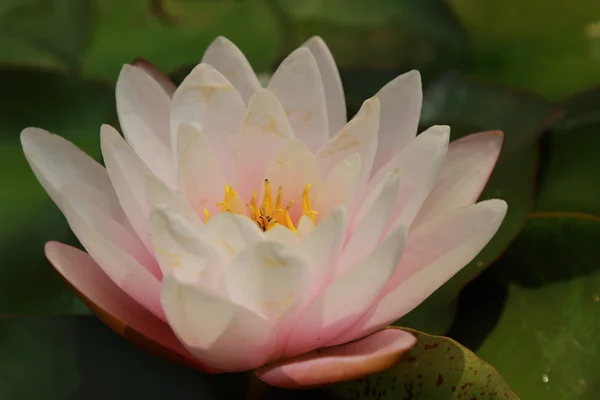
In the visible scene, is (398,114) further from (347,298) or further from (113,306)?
(113,306)

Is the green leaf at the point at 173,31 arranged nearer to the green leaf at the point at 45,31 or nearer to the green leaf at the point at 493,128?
the green leaf at the point at 45,31

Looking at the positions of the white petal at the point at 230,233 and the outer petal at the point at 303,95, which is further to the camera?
the outer petal at the point at 303,95

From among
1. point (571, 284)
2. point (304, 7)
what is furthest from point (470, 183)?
point (304, 7)

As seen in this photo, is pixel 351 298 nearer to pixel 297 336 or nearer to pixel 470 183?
pixel 297 336

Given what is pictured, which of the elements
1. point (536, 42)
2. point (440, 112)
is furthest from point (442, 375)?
point (536, 42)

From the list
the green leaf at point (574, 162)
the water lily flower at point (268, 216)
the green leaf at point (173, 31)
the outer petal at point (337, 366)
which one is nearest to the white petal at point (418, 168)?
the water lily flower at point (268, 216)

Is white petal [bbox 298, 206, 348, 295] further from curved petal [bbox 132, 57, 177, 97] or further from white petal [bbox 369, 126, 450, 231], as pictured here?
curved petal [bbox 132, 57, 177, 97]
